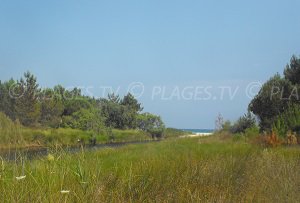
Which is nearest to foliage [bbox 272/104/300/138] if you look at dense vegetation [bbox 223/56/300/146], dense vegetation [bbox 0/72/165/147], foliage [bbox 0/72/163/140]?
dense vegetation [bbox 223/56/300/146]

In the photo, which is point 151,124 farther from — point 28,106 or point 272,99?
point 272,99

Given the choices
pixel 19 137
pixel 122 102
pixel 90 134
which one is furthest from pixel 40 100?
pixel 19 137

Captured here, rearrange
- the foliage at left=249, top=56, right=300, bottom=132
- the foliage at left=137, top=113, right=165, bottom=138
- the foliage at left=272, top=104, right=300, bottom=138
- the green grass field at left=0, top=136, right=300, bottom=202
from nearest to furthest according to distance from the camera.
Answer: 1. the green grass field at left=0, top=136, right=300, bottom=202
2. the foliage at left=272, top=104, right=300, bottom=138
3. the foliage at left=249, top=56, right=300, bottom=132
4. the foliage at left=137, top=113, right=165, bottom=138

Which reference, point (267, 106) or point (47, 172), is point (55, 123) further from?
point (47, 172)

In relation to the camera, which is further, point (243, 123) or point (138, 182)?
point (243, 123)

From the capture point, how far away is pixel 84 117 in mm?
61000

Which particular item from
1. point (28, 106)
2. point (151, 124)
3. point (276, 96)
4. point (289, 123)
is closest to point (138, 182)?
point (289, 123)

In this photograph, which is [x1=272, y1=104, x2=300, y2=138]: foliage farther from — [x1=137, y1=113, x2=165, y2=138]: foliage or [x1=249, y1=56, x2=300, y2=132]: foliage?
[x1=137, y1=113, x2=165, y2=138]: foliage

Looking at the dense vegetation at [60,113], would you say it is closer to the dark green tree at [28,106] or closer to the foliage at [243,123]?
the dark green tree at [28,106]

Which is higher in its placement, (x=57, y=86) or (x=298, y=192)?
(x=57, y=86)

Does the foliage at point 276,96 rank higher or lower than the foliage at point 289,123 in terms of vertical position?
A: higher

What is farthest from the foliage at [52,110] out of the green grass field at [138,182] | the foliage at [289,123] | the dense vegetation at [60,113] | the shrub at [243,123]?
the green grass field at [138,182]

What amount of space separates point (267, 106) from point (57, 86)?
5366 cm

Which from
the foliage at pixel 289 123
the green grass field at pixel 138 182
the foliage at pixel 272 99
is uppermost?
the foliage at pixel 272 99
